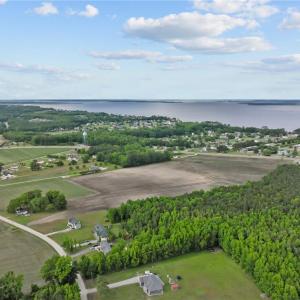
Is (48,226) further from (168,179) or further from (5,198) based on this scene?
(168,179)

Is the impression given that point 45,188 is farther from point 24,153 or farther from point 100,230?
point 24,153

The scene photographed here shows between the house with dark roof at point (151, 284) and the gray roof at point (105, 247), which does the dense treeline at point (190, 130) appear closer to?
the gray roof at point (105, 247)

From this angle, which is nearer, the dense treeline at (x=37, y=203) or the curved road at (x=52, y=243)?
the curved road at (x=52, y=243)

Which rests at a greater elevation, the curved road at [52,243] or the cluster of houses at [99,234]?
the cluster of houses at [99,234]

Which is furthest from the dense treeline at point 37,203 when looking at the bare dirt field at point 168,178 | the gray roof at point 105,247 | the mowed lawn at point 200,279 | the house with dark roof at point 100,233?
the mowed lawn at point 200,279

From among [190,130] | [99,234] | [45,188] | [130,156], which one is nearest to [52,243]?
[99,234]

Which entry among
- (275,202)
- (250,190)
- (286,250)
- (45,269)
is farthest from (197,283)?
(250,190)
